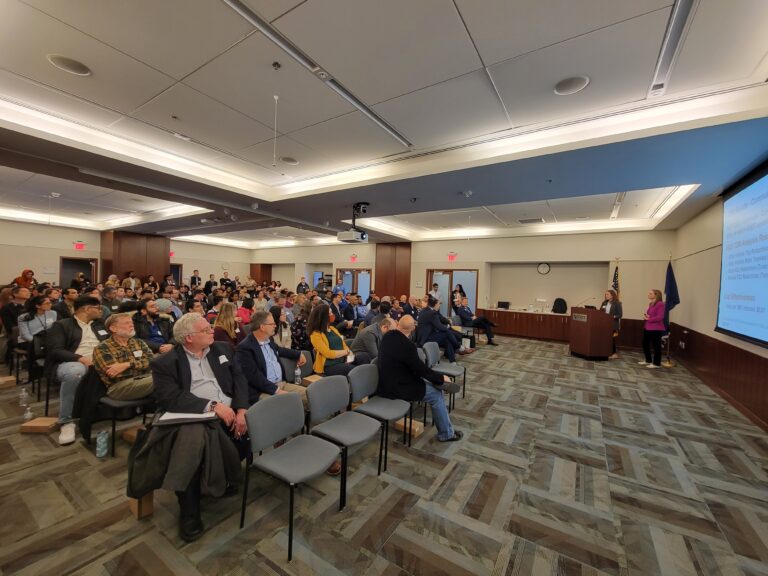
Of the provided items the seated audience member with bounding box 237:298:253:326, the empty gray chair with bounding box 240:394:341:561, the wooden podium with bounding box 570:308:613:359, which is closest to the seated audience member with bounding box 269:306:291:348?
the seated audience member with bounding box 237:298:253:326

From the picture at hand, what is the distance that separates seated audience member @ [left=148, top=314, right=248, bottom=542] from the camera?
207 centimetres

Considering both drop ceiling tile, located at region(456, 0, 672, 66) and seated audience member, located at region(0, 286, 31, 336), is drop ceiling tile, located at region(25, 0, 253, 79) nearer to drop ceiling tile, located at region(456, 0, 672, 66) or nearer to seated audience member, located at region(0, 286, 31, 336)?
drop ceiling tile, located at region(456, 0, 672, 66)

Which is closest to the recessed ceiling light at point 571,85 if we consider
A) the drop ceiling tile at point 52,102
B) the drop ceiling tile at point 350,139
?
the drop ceiling tile at point 350,139

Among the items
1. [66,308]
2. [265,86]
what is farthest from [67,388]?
[265,86]

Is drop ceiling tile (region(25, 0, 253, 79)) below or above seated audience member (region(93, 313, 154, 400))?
above

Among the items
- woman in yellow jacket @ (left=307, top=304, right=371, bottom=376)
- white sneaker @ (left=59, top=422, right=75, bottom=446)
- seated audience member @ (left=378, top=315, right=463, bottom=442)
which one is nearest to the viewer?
white sneaker @ (left=59, top=422, right=75, bottom=446)

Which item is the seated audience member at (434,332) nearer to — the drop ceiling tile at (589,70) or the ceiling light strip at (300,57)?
the ceiling light strip at (300,57)

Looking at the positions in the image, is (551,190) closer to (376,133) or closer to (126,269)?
(376,133)

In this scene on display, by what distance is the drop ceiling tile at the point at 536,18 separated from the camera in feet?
7.34

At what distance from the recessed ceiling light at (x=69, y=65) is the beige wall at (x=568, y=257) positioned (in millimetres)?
9661

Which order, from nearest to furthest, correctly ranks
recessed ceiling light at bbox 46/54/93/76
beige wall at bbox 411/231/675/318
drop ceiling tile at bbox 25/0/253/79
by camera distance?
drop ceiling tile at bbox 25/0/253/79, recessed ceiling light at bbox 46/54/93/76, beige wall at bbox 411/231/675/318

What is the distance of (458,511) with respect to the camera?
244 centimetres

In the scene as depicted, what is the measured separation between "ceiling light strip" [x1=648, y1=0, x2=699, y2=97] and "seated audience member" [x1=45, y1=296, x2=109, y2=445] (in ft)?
19.0

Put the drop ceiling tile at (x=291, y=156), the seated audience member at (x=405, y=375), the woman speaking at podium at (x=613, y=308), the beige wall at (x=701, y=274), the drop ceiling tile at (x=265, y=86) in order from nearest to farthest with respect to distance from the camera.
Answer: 1. the drop ceiling tile at (x=265, y=86)
2. the seated audience member at (x=405, y=375)
3. the drop ceiling tile at (x=291, y=156)
4. the beige wall at (x=701, y=274)
5. the woman speaking at podium at (x=613, y=308)
